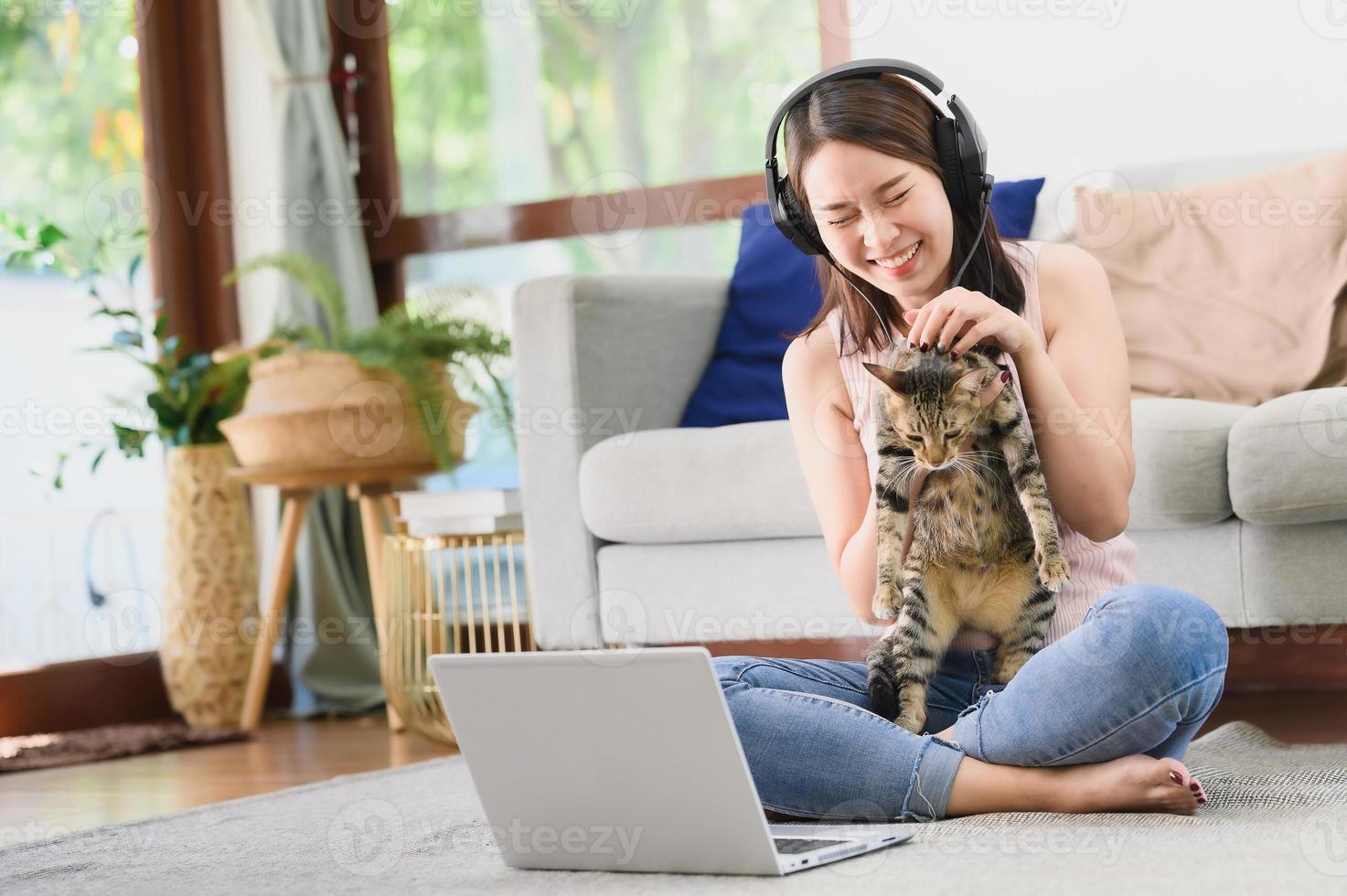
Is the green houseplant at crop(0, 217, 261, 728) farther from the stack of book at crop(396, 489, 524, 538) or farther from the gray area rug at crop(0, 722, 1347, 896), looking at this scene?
the gray area rug at crop(0, 722, 1347, 896)

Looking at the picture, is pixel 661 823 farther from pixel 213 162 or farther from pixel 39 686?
pixel 213 162

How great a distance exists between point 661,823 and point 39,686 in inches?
94.9

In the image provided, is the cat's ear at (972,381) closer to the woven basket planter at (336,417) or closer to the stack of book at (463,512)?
the stack of book at (463,512)

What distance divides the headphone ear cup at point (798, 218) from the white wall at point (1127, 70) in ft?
4.50

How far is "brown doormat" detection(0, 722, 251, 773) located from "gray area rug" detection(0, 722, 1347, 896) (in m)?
0.98

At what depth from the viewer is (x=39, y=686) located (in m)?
3.24

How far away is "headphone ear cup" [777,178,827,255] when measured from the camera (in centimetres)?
159

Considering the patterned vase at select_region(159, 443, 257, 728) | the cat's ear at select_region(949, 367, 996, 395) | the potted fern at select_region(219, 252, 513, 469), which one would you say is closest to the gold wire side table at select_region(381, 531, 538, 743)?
the potted fern at select_region(219, 252, 513, 469)

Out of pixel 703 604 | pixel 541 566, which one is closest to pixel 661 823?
pixel 703 604

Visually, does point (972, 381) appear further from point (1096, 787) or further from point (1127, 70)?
point (1127, 70)

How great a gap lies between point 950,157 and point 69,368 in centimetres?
262

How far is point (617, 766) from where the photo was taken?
49.3 inches

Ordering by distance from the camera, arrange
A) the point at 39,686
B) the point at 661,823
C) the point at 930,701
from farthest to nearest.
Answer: the point at 39,686, the point at 930,701, the point at 661,823

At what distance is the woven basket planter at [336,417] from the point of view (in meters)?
2.90
